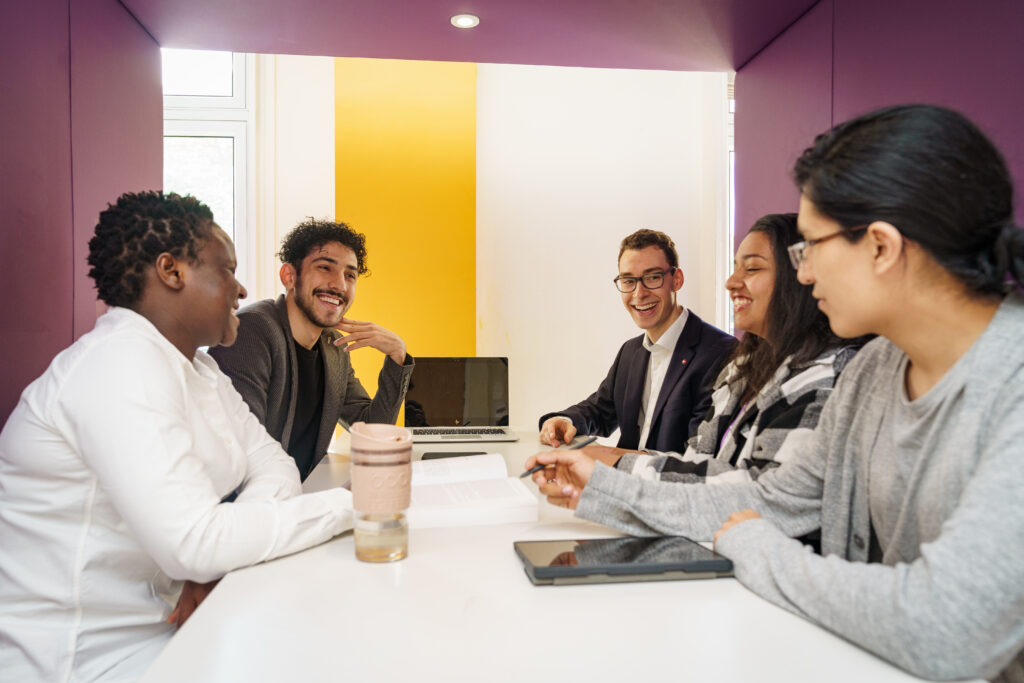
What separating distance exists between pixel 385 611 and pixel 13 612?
733mm

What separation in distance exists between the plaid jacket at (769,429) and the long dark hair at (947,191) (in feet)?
1.71

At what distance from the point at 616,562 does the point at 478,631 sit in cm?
28

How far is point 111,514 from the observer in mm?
1314

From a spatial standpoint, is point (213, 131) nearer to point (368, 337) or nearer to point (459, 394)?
point (368, 337)

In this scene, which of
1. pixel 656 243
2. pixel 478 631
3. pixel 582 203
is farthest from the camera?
pixel 582 203

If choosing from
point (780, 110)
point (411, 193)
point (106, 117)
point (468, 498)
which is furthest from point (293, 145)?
point (468, 498)

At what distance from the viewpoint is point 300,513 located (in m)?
1.28

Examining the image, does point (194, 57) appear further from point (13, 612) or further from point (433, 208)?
point (13, 612)

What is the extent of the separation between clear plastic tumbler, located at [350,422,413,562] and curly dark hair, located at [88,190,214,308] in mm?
642

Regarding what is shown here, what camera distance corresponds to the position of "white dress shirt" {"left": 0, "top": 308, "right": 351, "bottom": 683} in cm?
117

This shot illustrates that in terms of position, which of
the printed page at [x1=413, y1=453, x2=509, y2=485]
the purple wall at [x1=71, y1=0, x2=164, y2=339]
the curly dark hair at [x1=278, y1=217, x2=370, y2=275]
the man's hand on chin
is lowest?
the printed page at [x1=413, y1=453, x2=509, y2=485]

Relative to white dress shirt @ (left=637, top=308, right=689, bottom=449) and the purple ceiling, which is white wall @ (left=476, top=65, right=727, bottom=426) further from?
white dress shirt @ (left=637, top=308, right=689, bottom=449)

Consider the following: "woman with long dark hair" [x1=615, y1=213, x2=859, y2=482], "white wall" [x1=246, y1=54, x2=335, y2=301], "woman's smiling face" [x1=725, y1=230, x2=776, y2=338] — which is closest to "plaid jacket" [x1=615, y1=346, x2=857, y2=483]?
"woman with long dark hair" [x1=615, y1=213, x2=859, y2=482]

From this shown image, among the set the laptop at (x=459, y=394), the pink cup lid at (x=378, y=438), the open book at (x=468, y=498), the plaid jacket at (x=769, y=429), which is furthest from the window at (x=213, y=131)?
the pink cup lid at (x=378, y=438)
